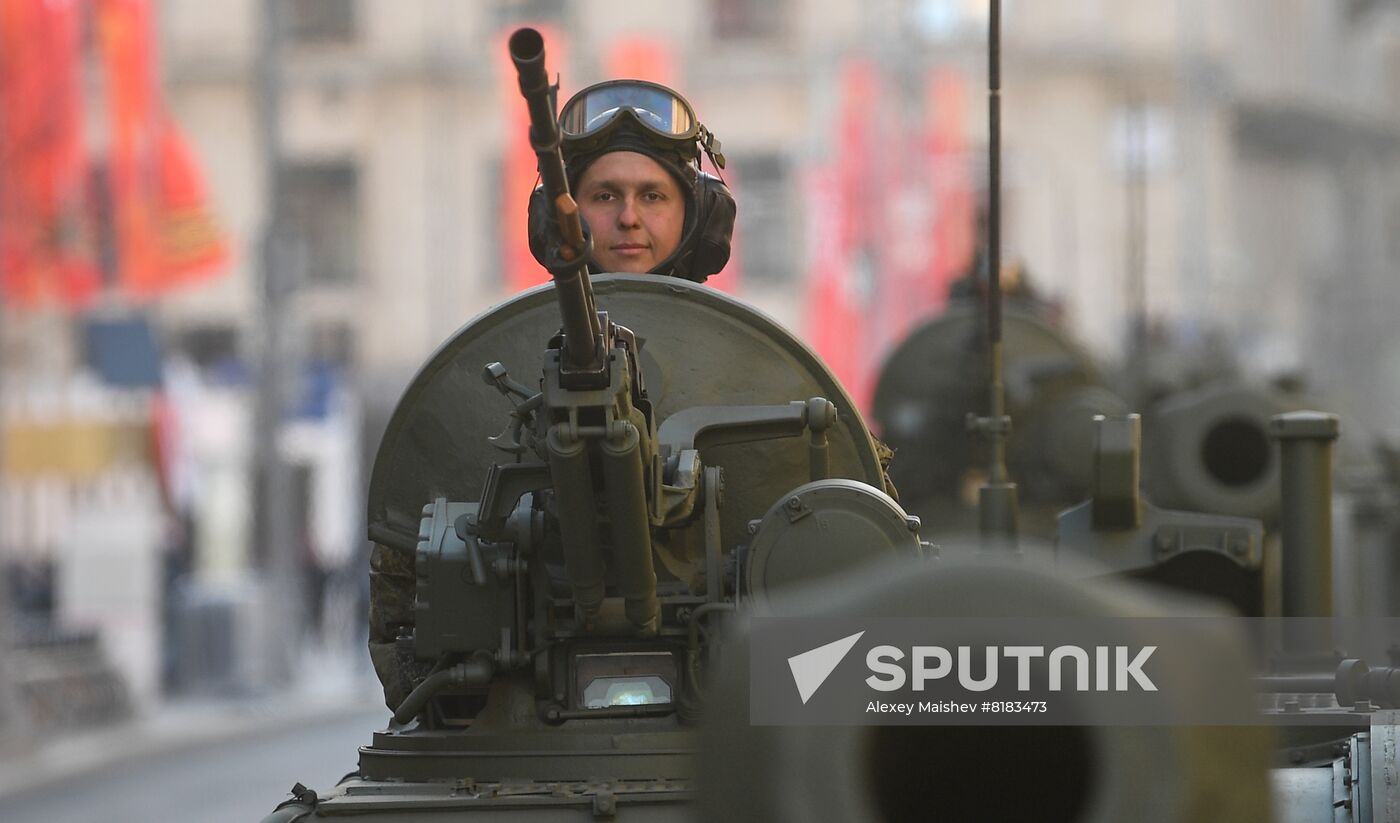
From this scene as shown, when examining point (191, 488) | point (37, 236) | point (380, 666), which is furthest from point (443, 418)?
point (191, 488)

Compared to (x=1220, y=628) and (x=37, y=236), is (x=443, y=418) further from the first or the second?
(x=37, y=236)

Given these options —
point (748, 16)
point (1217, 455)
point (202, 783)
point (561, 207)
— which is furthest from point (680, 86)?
point (561, 207)

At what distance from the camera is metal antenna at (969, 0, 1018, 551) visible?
24.4ft

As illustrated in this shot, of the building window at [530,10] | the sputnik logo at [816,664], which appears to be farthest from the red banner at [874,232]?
the sputnik logo at [816,664]

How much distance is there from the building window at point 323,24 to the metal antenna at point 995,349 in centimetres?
5219

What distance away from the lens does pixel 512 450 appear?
6.33 metres

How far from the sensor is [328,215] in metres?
59.1

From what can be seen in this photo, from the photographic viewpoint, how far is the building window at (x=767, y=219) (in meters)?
58.1

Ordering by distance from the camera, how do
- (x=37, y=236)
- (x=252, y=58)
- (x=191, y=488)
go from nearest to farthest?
1. (x=37, y=236)
2. (x=191, y=488)
3. (x=252, y=58)

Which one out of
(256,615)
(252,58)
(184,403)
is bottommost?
(256,615)

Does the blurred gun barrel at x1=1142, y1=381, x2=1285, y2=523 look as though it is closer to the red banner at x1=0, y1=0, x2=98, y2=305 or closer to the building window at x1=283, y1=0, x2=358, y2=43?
the red banner at x1=0, y1=0, x2=98, y2=305

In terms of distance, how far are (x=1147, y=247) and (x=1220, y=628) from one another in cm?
5790

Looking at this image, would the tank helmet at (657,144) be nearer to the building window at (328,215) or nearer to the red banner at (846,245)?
the red banner at (846,245)

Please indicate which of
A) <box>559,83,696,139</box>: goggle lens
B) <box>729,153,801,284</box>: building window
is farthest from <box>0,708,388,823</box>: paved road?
<box>729,153,801,284</box>: building window
